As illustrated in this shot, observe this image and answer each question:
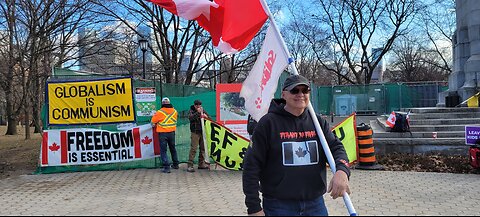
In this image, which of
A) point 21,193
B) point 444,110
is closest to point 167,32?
point 444,110

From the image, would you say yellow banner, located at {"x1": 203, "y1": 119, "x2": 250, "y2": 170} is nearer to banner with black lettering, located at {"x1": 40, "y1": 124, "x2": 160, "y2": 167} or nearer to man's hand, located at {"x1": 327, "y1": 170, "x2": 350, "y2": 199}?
banner with black lettering, located at {"x1": 40, "y1": 124, "x2": 160, "y2": 167}

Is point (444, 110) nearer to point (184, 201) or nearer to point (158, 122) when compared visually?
point (158, 122)

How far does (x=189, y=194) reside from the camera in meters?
7.16

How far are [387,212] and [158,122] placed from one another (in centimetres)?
580

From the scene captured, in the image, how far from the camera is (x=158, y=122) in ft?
32.2

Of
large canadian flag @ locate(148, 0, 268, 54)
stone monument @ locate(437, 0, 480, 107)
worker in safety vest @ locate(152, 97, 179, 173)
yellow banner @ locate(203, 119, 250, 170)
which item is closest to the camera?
large canadian flag @ locate(148, 0, 268, 54)

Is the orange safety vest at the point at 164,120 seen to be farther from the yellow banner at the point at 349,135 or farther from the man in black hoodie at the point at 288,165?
the man in black hoodie at the point at 288,165

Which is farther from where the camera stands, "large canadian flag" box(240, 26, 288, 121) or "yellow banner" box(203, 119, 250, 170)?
"yellow banner" box(203, 119, 250, 170)

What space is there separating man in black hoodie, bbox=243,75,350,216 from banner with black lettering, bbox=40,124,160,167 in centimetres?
757

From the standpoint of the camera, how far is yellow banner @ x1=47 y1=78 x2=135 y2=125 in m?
10.2

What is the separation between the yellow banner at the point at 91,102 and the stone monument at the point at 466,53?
12390 millimetres

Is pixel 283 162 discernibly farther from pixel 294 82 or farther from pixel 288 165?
pixel 294 82

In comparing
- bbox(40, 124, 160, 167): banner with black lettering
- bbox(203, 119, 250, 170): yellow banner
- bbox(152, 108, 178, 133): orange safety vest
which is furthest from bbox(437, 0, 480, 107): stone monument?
bbox(40, 124, 160, 167): banner with black lettering

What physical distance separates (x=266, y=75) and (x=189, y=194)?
316 cm
